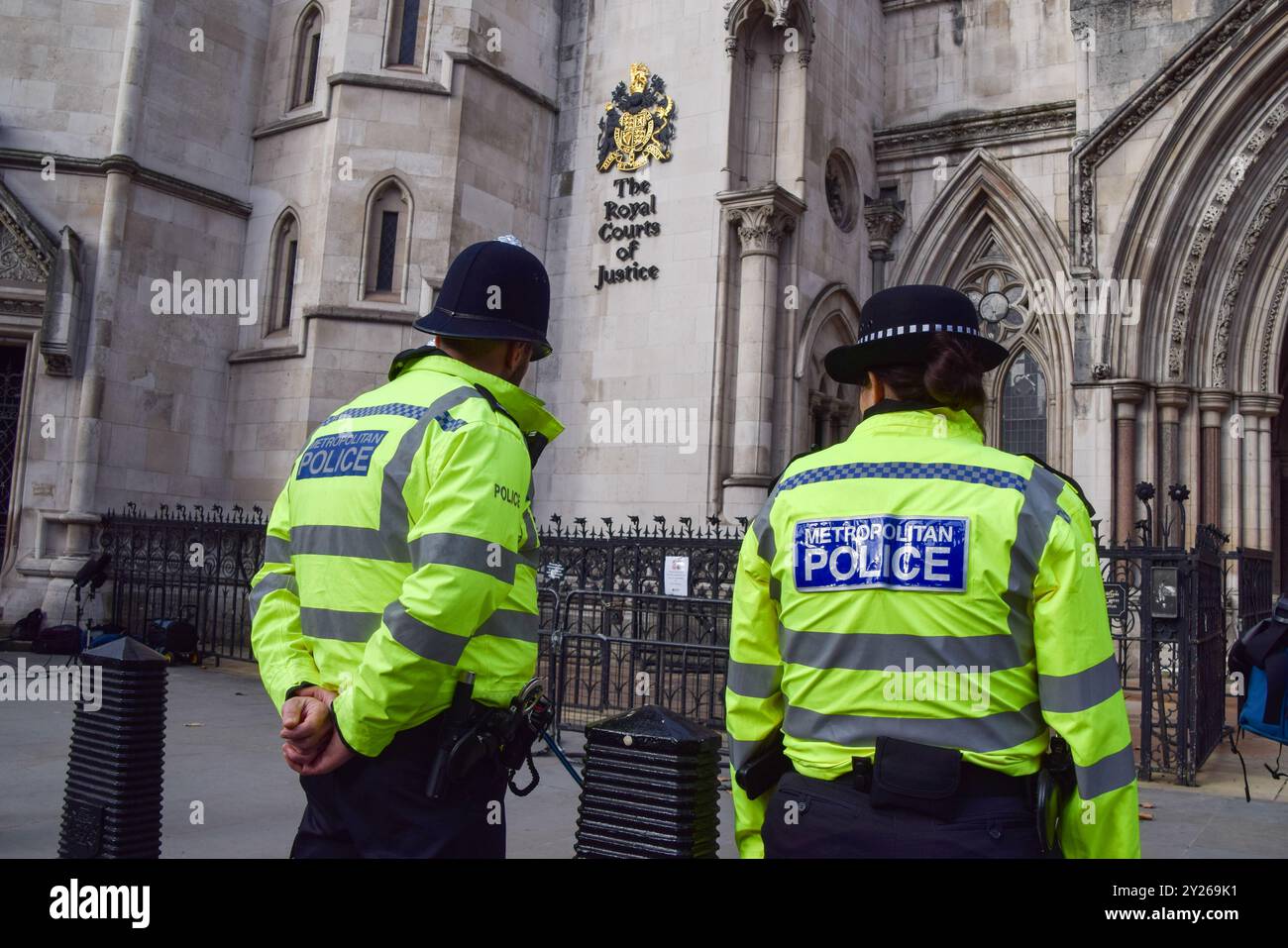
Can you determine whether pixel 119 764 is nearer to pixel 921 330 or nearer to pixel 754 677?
pixel 754 677

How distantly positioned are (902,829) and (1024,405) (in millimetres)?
15679

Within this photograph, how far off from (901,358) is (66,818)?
4150 mm

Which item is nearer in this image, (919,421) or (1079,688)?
(1079,688)

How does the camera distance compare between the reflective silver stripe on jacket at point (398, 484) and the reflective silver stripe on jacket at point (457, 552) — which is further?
the reflective silver stripe on jacket at point (398, 484)

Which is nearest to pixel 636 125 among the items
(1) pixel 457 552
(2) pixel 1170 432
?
(2) pixel 1170 432

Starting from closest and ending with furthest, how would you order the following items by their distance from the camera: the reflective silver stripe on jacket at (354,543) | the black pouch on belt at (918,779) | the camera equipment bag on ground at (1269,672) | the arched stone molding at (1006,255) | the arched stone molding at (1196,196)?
1. the black pouch on belt at (918,779)
2. the reflective silver stripe on jacket at (354,543)
3. the camera equipment bag on ground at (1269,672)
4. the arched stone molding at (1196,196)
5. the arched stone molding at (1006,255)

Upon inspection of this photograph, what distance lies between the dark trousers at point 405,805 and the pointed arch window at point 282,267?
13.8 meters

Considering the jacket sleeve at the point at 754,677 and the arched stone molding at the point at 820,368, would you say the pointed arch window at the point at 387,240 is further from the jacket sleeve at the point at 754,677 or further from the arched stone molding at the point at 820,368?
the jacket sleeve at the point at 754,677

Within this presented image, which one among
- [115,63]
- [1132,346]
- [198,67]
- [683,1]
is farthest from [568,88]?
[1132,346]

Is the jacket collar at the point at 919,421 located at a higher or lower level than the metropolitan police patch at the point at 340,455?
higher

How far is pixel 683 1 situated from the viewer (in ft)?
51.5

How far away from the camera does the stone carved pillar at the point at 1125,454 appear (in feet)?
47.5

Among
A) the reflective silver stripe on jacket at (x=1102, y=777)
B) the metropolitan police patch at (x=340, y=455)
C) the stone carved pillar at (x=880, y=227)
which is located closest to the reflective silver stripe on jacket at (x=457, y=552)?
the metropolitan police patch at (x=340, y=455)

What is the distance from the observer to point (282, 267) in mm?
15570
